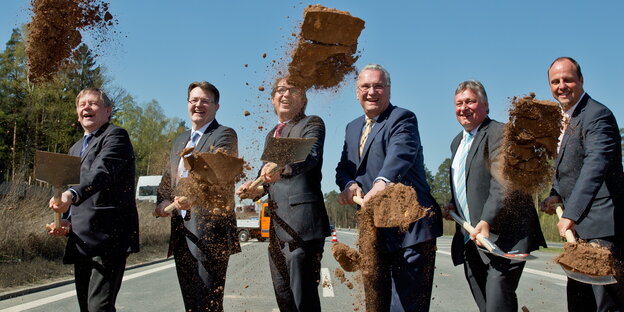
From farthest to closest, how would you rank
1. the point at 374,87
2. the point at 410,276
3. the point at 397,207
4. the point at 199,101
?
the point at 199,101
the point at 374,87
the point at 410,276
the point at 397,207

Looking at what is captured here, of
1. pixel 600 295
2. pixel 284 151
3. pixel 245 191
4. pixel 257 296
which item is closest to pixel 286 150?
pixel 284 151

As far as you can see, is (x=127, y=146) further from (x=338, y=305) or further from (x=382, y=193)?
(x=338, y=305)

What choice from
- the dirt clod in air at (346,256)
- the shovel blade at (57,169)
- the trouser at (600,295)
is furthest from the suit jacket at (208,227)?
the trouser at (600,295)

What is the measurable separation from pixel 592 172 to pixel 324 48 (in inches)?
77.0

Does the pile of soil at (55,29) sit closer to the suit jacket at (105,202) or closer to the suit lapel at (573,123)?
the suit jacket at (105,202)

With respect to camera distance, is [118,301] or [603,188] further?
[118,301]

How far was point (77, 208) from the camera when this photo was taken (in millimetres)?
3768

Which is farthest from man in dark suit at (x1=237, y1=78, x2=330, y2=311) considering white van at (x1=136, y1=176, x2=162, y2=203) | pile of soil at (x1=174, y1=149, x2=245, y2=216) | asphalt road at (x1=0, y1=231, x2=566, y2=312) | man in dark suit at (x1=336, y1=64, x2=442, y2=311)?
white van at (x1=136, y1=176, x2=162, y2=203)

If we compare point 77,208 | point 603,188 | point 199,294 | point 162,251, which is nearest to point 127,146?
point 77,208

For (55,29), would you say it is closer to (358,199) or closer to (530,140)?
(358,199)

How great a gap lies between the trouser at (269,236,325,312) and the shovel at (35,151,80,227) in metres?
1.48

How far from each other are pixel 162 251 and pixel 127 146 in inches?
Result: 657

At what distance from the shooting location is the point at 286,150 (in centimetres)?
348

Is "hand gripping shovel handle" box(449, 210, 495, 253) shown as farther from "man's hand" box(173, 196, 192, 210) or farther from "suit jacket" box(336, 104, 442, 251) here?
"man's hand" box(173, 196, 192, 210)
